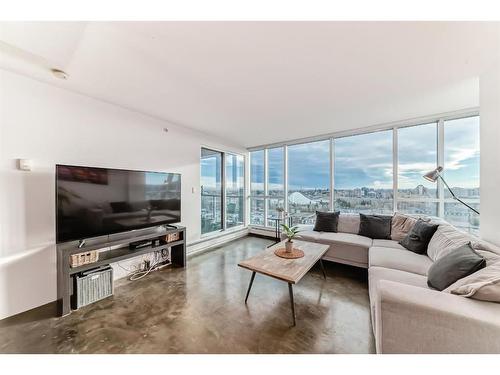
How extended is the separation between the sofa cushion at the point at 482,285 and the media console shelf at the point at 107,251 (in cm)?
306

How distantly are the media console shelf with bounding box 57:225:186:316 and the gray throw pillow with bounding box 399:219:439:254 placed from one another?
3311mm

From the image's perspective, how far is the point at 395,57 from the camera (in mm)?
1621

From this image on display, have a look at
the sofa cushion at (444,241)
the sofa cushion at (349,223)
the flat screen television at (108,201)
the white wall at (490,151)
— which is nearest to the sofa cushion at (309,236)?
the sofa cushion at (349,223)

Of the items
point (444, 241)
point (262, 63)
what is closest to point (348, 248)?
point (444, 241)

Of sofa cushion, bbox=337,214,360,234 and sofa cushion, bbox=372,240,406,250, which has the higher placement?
sofa cushion, bbox=337,214,360,234

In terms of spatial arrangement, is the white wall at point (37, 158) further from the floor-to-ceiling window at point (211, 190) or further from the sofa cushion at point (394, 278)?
the sofa cushion at point (394, 278)

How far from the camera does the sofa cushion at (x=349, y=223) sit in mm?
3359

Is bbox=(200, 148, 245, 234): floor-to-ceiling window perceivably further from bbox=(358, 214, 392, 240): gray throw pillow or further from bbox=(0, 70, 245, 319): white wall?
bbox=(358, 214, 392, 240): gray throw pillow

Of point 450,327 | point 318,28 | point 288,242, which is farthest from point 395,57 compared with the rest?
point 288,242

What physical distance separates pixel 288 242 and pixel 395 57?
216cm

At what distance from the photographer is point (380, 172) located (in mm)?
3586

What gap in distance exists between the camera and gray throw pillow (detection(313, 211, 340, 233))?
136 inches

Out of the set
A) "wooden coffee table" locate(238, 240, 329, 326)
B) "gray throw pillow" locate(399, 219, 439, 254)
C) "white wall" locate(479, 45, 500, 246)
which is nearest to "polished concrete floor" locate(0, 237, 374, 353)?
"wooden coffee table" locate(238, 240, 329, 326)

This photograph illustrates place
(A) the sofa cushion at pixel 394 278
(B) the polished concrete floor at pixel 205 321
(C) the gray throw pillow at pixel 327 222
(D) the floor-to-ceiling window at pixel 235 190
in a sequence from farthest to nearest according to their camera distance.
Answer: (D) the floor-to-ceiling window at pixel 235 190 < (C) the gray throw pillow at pixel 327 222 < (A) the sofa cushion at pixel 394 278 < (B) the polished concrete floor at pixel 205 321
